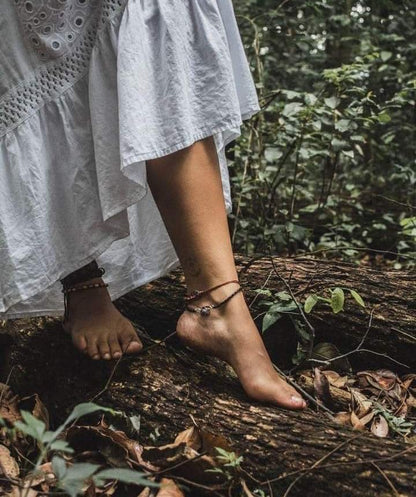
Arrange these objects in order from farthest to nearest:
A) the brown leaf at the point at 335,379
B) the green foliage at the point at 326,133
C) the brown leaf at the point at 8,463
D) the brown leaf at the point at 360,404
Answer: the green foliage at the point at 326,133 → the brown leaf at the point at 335,379 → the brown leaf at the point at 360,404 → the brown leaf at the point at 8,463

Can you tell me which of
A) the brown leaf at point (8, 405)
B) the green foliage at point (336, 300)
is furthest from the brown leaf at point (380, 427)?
the brown leaf at point (8, 405)

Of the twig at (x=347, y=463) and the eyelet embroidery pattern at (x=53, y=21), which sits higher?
the eyelet embroidery pattern at (x=53, y=21)

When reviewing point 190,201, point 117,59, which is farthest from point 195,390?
point 117,59

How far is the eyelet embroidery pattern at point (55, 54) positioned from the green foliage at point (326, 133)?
4.10ft

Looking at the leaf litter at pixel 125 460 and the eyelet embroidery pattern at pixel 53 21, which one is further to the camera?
the eyelet embroidery pattern at pixel 53 21

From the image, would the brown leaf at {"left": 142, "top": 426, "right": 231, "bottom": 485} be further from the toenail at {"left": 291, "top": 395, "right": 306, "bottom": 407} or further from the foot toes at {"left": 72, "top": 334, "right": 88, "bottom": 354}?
the foot toes at {"left": 72, "top": 334, "right": 88, "bottom": 354}

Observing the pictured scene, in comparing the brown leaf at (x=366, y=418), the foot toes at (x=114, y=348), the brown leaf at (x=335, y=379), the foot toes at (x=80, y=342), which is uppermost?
the foot toes at (x=80, y=342)

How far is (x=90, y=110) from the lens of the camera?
1.35 m

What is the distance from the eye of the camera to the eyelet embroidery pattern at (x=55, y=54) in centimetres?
131

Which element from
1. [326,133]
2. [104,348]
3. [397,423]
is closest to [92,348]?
[104,348]

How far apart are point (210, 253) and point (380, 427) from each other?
534 mm

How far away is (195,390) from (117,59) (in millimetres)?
722

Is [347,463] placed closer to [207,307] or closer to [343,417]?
[343,417]

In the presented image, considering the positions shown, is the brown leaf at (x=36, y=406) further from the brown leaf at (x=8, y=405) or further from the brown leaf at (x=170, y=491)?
the brown leaf at (x=170, y=491)
